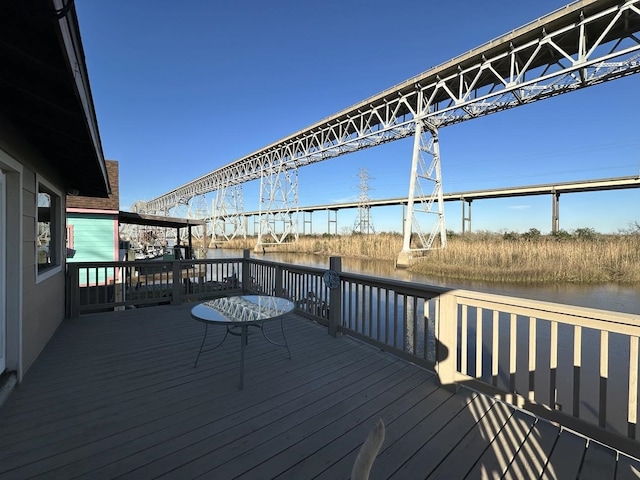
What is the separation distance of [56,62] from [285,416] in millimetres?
2298

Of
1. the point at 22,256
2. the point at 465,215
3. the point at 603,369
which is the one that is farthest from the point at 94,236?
the point at 465,215

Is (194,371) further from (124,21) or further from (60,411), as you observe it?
(124,21)

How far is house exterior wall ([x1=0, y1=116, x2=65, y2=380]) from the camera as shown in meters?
2.32

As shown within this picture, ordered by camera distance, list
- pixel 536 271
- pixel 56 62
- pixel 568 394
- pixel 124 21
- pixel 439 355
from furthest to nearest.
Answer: pixel 536 271 < pixel 124 21 < pixel 568 394 < pixel 439 355 < pixel 56 62

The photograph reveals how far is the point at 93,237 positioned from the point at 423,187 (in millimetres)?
13317

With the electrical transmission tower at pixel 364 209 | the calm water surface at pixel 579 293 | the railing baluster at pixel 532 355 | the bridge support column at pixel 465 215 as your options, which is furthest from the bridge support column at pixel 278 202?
the railing baluster at pixel 532 355

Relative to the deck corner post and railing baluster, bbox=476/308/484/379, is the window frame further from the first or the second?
railing baluster, bbox=476/308/484/379

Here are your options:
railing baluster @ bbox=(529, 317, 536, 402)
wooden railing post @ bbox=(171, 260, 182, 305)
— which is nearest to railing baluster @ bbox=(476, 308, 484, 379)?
railing baluster @ bbox=(529, 317, 536, 402)

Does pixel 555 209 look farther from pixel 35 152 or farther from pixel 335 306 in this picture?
pixel 35 152

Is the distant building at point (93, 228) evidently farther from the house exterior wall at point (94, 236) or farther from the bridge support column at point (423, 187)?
the bridge support column at point (423, 187)

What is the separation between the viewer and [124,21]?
18.7 feet

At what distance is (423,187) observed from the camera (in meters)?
14.4

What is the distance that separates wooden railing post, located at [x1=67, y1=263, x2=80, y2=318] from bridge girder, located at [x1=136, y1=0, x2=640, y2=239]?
501 inches

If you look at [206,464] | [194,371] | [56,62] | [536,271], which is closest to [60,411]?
[194,371]
